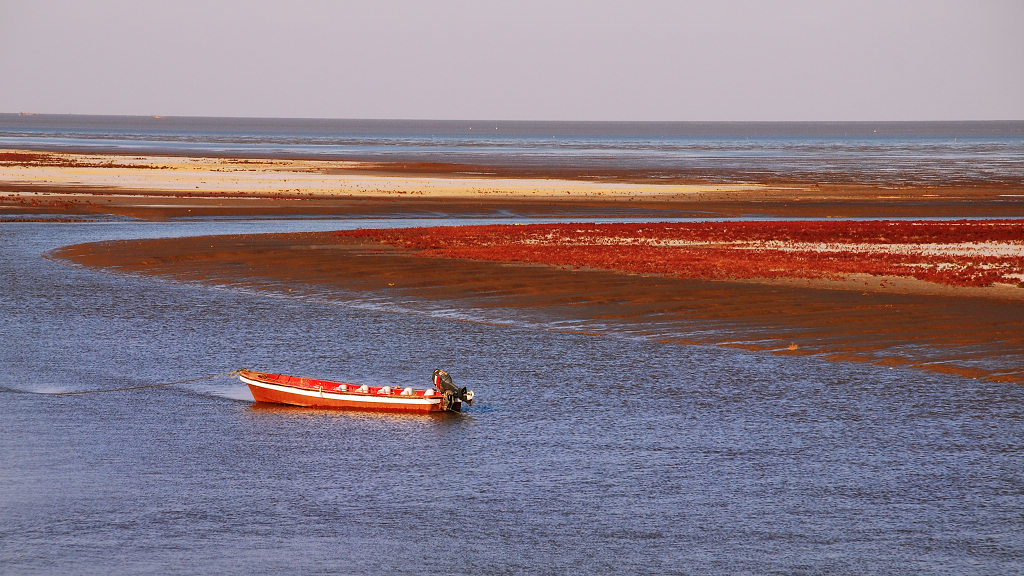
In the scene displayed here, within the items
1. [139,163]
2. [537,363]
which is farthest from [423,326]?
[139,163]

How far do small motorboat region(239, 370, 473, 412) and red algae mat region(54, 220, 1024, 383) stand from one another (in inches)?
376

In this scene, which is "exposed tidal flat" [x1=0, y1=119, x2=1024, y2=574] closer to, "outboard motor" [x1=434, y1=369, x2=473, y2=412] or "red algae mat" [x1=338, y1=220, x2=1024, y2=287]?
"outboard motor" [x1=434, y1=369, x2=473, y2=412]

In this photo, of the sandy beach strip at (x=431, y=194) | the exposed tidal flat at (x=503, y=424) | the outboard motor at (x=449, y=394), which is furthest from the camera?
the sandy beach strip at (x=431, y=194)

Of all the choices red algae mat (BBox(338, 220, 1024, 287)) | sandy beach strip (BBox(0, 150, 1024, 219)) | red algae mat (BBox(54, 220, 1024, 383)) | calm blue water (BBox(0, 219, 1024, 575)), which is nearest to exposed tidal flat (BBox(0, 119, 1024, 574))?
calm blue water (BBox(0, 219, 1024, 575))

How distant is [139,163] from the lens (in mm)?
121938

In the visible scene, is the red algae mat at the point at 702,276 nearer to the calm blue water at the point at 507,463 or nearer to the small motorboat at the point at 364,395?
the calm blue water at the point at 507,463

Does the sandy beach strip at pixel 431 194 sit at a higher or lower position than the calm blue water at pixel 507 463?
higher

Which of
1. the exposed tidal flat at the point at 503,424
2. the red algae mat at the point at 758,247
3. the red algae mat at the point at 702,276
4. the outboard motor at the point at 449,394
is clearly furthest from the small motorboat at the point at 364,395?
the red algae mat at the point at 758,247

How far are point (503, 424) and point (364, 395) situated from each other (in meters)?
3.04

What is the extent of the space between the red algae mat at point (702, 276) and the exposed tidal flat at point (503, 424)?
0.20 meters

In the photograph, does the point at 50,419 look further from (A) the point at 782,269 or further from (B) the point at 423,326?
(A) the point at 782,269

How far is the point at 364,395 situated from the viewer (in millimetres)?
24328

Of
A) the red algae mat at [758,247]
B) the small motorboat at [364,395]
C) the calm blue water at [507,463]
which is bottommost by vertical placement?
the calm blue water at [507,463]

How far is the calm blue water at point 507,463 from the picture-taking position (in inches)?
655
